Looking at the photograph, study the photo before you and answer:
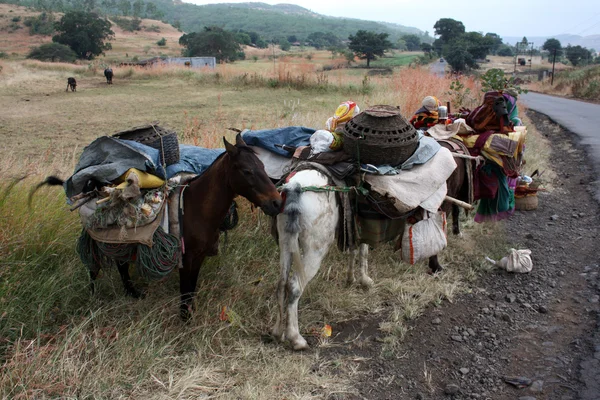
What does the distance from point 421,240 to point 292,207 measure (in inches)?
47.8

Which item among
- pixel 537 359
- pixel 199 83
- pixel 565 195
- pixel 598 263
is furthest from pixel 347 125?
pixel 199 83

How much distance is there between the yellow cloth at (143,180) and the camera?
3014 mm

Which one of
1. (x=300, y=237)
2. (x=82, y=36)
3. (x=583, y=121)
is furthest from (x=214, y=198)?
(x=82, y=36)

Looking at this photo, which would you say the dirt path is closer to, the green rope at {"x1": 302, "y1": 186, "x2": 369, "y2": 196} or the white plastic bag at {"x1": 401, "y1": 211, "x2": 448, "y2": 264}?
the white plastic bag at {"x1": 401, "y1": 211, "x2": 448, "y2": 264}

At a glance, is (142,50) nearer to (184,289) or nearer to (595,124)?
(595,124)

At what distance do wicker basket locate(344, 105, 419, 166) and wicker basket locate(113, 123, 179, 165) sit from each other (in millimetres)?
1408

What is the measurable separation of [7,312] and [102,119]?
36.4ft

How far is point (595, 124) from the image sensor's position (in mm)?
13414

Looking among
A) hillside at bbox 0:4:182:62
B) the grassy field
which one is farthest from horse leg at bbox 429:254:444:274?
hillside at bbox 0:4:182:62

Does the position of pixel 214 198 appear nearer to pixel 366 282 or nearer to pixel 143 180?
pixel 143 180

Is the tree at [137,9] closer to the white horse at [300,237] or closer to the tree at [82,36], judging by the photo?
the tree at [82,36]

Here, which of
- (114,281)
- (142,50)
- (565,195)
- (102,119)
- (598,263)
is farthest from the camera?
(142,50)

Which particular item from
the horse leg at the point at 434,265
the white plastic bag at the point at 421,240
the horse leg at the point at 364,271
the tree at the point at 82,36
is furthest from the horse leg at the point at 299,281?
the tree at the point at 82,36

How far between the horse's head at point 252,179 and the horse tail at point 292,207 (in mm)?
87
